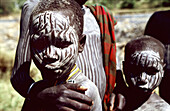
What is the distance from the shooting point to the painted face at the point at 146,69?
1.48 meters

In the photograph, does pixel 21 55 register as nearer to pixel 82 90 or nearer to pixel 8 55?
pixel 82 90

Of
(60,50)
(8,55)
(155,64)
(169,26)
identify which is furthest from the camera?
(8,55)

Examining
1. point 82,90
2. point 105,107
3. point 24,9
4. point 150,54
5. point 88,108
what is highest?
point 24,9

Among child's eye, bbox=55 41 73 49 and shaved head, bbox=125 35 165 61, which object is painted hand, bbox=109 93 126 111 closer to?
shaved head, bbox=125 35 165 61

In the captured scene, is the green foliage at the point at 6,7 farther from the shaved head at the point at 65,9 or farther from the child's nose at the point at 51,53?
the child's nose at the point at 51,53

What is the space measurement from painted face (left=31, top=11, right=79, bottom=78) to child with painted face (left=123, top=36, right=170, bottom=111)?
0.60 metres

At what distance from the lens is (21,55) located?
1590mm

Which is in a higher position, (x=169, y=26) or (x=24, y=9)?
(x=24, y=9)

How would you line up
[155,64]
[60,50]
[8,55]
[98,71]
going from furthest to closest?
1. [8,55]
2. [98,71]
3. [155,64]
4. [60,50]

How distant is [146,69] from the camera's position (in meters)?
1.48

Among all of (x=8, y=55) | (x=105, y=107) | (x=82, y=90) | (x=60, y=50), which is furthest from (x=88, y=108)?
(x=8, y=55)

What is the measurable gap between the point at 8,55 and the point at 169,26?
4737mm

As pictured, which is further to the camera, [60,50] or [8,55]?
[8,55]

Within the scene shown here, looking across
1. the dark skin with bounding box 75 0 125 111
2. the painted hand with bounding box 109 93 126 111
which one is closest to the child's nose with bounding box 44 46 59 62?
the dark skin with bounding box 75 0 125 111
